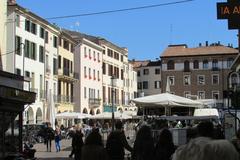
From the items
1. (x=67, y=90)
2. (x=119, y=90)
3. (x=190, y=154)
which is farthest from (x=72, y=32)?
(x=190, y=154)

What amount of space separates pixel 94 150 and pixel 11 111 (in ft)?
15.9

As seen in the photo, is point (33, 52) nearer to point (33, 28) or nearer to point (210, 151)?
point (33, 28)

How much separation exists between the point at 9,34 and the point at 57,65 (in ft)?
48.8

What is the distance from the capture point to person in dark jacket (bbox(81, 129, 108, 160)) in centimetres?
923

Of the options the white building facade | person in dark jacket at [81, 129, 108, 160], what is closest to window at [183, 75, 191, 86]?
the white building facade

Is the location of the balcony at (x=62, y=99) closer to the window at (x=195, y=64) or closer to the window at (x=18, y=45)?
the window at (x=18, y=45)

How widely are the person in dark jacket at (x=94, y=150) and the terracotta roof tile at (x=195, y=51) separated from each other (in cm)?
9395

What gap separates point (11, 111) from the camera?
13.6 metres

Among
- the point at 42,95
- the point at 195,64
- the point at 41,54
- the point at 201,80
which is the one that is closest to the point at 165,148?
the point at 42,95

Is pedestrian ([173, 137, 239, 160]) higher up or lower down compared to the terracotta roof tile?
lower down

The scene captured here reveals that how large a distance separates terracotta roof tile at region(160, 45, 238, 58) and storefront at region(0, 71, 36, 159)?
89632 millimetres

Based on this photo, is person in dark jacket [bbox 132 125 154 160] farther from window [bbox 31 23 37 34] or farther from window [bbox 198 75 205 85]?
window [bbox 198 75 205 85]

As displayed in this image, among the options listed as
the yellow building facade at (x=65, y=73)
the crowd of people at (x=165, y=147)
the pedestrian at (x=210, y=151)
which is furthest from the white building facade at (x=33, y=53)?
the pedestrian at (x=210, y=151)

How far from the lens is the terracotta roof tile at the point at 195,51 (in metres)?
102
